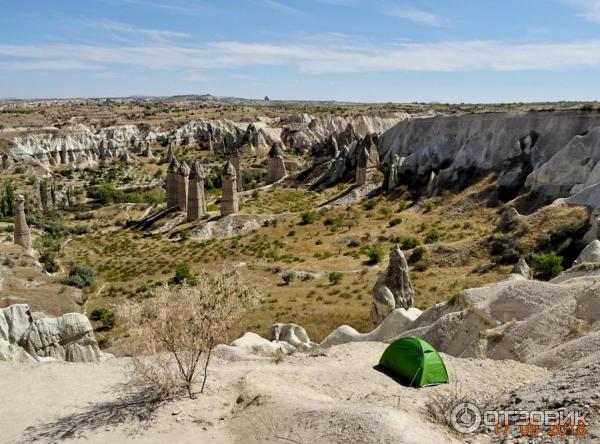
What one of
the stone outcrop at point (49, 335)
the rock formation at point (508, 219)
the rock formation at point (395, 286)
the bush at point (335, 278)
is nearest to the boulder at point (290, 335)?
the rock formation at point (395, 286)

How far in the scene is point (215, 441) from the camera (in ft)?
33.1

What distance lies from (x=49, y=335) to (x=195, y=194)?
2660cm

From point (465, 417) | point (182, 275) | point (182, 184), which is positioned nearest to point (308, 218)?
point (182, 184)

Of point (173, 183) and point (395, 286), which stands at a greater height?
point (173, 183)

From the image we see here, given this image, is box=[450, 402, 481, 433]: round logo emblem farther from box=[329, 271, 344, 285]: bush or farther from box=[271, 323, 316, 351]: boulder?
box=[329, 271, 344, 285]: bush

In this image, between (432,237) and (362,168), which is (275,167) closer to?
(362,168)

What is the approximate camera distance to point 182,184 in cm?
4469

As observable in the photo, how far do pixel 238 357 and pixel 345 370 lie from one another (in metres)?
3.40

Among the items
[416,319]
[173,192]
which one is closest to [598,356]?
[416,319]

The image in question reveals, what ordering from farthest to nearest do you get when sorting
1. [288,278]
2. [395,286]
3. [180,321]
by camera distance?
1. [288,278]
2. [395,286]
3. [180,321]

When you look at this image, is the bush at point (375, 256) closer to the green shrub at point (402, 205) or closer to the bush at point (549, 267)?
the bush at point (549, 267)

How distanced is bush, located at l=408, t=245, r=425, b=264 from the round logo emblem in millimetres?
18981

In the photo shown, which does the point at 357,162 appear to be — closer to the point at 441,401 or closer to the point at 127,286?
the point at 127,286

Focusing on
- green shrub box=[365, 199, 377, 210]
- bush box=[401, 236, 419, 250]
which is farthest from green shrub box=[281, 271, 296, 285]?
green shrub box=[365, 199, 377, 210]
